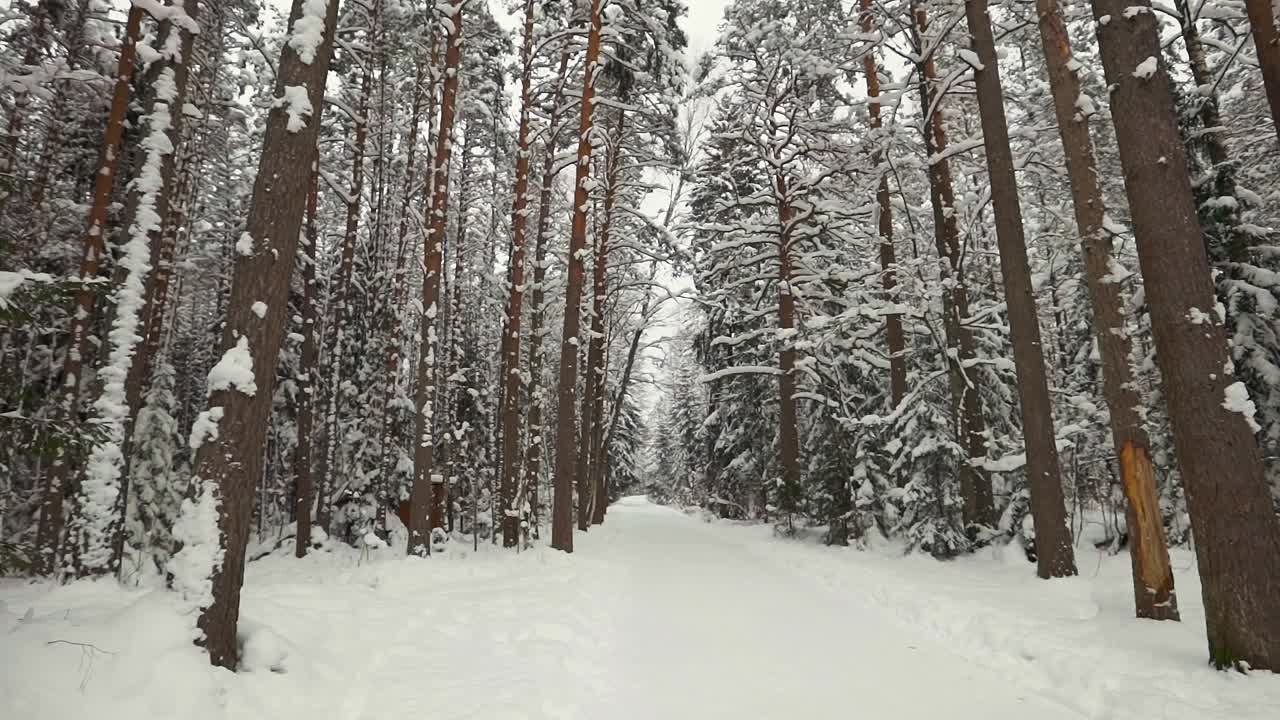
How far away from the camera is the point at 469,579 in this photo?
28.5ft

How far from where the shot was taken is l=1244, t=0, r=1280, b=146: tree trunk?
539 centimetres

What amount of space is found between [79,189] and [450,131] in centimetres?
985

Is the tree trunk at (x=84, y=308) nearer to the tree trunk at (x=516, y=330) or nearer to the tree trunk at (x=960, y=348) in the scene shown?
the tree trunk at (x=516, y=330)

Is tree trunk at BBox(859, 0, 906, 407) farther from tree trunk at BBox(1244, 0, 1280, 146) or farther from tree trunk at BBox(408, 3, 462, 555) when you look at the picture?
tree trunk at BBox(408, 3, 462, 555)

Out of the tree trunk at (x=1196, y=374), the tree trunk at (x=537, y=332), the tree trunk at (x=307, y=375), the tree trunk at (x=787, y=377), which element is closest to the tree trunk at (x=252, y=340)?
the tree trunk at (x=1196, y=374)

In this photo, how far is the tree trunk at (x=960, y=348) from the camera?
36.1ft

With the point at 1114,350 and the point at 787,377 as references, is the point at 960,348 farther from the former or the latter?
the point at 787,377

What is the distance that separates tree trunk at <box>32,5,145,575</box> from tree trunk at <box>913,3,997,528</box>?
1301 centimetres

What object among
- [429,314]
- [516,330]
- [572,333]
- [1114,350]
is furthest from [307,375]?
[1114,350]

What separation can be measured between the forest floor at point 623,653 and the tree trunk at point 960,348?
8.08ft

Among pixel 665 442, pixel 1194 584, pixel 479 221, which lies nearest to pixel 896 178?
pixel 1194 584

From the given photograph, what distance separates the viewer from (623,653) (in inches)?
215

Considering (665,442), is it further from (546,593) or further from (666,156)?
(546,593)

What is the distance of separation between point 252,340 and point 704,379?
11372 mm
